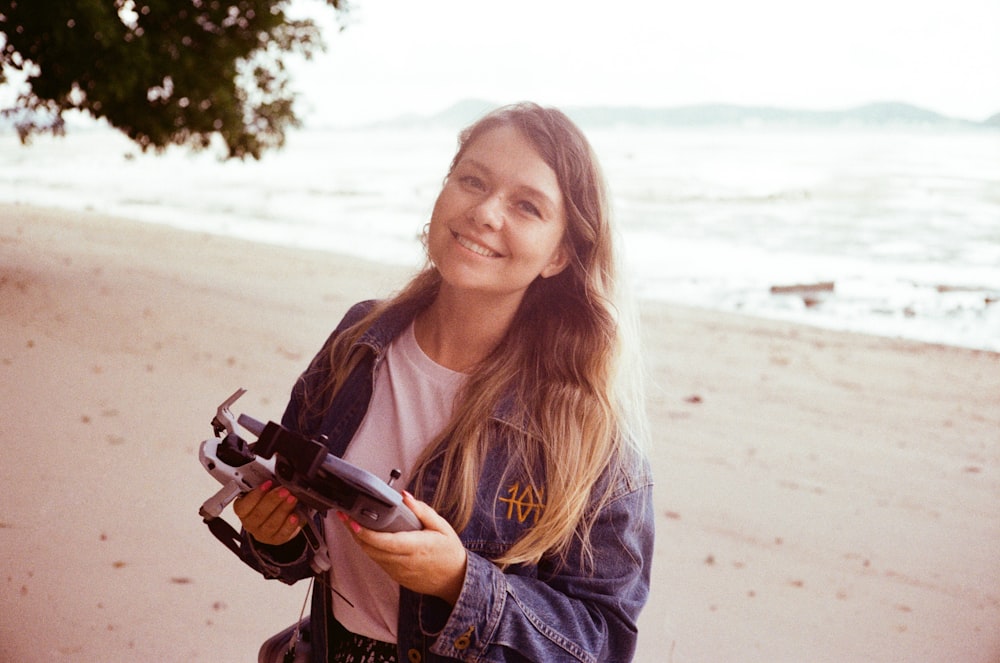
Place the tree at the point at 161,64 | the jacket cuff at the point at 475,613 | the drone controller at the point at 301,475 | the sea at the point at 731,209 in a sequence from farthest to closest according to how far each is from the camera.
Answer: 1. the sea at the point at 731,209
2. the tree at the point at 161,64
3. the jacket cuff at the point at 475,613
4. the drone controller at the point at 301,475

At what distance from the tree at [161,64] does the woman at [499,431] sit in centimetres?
636

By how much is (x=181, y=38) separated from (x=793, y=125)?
1778 inches

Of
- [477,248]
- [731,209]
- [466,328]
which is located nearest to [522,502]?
[466,328]

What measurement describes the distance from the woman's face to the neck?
2.1 inches

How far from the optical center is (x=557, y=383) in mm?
1785

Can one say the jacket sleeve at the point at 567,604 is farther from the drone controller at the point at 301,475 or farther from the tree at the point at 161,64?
the tree at the point at 161,64

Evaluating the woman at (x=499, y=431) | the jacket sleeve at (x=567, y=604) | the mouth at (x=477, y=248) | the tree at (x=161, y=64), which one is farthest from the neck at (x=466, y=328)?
the tree at (x=161, y=64)

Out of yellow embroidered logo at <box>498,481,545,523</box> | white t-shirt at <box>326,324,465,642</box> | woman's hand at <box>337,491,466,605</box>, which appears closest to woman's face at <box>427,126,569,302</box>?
white t-shirt at <box>326,324,465,642</box>

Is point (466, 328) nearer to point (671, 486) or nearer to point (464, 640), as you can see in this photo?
point (464, 640)

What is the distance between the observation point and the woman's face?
1703 mm

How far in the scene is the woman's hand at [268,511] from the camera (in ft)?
4.83

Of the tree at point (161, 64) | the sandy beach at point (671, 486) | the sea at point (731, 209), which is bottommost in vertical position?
the sea at point (731, 209)

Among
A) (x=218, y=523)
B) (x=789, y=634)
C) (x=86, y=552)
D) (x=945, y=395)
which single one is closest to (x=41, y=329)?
(x=86, y=552)

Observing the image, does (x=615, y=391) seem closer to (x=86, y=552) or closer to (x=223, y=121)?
(x=86, y=552)
